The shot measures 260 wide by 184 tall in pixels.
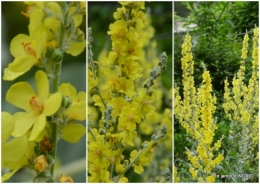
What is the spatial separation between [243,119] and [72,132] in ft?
2.52

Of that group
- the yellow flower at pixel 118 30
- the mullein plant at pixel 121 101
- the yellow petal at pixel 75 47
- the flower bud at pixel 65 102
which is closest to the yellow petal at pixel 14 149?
the flower bud at pixel 65 102

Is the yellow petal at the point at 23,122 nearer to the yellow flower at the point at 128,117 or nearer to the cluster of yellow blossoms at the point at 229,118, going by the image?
the yellow flower at the point at 128,117

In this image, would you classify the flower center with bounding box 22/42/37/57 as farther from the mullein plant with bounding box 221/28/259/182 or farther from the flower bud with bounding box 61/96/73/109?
the mullein plant with bounding box 221/28/259/182

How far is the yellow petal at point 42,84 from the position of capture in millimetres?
966

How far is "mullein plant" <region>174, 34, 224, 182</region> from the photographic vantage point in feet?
4.85

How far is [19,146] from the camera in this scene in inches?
35.3

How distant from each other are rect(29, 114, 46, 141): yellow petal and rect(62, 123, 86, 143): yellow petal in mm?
54

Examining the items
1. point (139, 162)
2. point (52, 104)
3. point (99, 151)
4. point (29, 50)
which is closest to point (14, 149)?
point (52, 104)

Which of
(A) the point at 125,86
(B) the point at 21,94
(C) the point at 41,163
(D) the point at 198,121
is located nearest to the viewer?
(C) the point at 41,163

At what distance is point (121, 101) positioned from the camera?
123 centimetres

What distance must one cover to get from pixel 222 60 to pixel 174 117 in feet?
0.88

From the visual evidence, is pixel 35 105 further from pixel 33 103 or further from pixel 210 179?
pixel 210 179

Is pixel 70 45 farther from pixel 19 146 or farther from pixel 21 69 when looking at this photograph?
pixel 19 146

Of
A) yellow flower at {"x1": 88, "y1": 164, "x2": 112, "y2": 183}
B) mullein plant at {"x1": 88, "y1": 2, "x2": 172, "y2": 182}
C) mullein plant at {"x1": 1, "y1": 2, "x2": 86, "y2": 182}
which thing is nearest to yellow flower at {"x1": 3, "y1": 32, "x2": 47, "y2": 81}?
mullein plant at {"x1": 1, "y1": 2, "x2": 86, "y2": 182}
